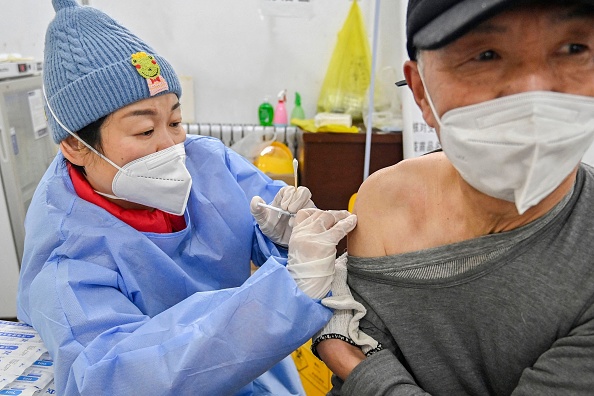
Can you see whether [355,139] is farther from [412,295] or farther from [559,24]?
[559,24]

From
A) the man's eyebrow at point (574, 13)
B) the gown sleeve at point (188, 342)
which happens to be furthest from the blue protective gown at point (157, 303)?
the man's eyebrow at point (574, 13)

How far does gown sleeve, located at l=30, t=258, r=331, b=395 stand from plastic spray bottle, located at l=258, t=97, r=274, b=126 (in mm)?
2404

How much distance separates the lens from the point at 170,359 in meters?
1.02

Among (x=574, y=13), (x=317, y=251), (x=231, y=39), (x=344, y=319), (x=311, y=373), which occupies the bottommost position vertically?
(x=311, y=373)

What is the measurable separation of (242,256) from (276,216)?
20cm

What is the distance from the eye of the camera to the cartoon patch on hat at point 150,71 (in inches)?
49.6

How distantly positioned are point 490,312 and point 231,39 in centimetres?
292

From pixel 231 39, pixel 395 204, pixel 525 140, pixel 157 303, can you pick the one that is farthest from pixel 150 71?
pixel 231 39

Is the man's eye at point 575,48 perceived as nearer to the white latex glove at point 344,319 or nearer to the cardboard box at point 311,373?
the white latex glove at point 344,319

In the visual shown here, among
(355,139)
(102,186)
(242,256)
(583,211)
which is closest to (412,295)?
(583,211)

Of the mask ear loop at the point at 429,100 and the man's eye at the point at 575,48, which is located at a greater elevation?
the man's eye at the point at 575,48

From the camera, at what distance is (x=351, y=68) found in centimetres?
317

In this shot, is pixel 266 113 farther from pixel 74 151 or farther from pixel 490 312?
pixel 490 312

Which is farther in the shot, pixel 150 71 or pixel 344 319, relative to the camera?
pixel 150 71
